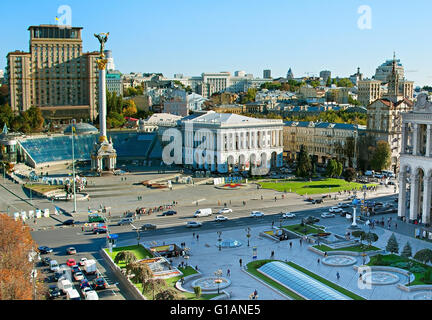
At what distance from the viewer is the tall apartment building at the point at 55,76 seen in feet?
348

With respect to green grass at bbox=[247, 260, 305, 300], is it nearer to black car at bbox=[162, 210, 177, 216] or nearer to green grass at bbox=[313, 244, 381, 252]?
green grass at bbox=[313, 244, 381, 252]

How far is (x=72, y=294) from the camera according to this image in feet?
78.0

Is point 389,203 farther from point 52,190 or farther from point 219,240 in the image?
point 52,190

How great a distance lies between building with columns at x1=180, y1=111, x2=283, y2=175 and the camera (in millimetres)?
68062

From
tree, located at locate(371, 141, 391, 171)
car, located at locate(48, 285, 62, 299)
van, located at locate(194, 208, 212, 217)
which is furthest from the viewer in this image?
tree, located at locate(371, 141, 391, 171)

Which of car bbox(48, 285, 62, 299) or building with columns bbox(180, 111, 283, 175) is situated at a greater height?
building with columns bbox(180, 111, 283, 175)

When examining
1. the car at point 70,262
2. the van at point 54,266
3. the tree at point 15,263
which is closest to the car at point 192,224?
the car at point 70,262

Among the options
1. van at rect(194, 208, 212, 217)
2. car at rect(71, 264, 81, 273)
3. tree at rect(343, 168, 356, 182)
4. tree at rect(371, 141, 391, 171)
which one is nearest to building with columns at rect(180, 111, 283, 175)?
tree at rect(343, 168, 356, 182)

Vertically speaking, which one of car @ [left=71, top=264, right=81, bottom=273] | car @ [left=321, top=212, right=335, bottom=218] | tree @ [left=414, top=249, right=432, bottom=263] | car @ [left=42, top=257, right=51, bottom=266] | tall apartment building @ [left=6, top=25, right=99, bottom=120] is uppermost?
tall apartment building @ [left=6, top=25, right=99, bottom=120]

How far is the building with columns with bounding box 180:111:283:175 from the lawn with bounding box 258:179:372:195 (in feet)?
19.3

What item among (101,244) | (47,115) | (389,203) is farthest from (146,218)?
(47,115)

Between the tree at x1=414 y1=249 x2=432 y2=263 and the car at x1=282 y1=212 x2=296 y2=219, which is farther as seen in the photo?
the car at x1=282 y1=212 x2=296 y2=219

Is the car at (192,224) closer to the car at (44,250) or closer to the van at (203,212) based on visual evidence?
the van at (203,212)

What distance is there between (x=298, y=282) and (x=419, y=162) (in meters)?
19.0
